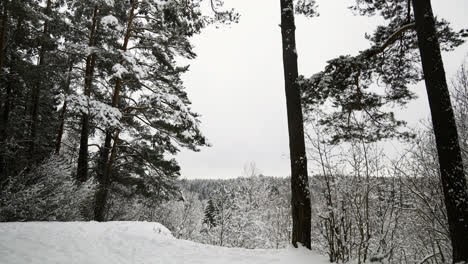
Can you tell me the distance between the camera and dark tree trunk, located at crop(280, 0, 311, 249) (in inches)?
180

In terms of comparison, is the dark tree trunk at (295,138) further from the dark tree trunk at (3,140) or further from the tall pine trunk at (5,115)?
the dark tree trunk at (3,140)

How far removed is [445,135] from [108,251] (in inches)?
245

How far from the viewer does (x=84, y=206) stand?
934 centimetres

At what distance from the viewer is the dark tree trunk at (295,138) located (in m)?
4.58

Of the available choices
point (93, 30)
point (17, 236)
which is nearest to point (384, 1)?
point (17, 236)

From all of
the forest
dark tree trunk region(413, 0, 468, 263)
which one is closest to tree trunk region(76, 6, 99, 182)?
the forest

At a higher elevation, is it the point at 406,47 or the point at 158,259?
the point at 406,47

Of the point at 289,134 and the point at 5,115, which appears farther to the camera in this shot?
the point at 5,115

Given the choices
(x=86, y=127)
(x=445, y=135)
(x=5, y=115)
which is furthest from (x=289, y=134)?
(x=5, y=115)

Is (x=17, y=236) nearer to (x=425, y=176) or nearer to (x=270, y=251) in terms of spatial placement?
(x=270, y=251)

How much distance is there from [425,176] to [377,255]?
16.5ft

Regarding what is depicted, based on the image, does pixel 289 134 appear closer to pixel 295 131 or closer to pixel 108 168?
pixel 295 131

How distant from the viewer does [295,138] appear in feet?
16.6

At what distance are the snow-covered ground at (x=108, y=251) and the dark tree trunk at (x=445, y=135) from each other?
2.07m
